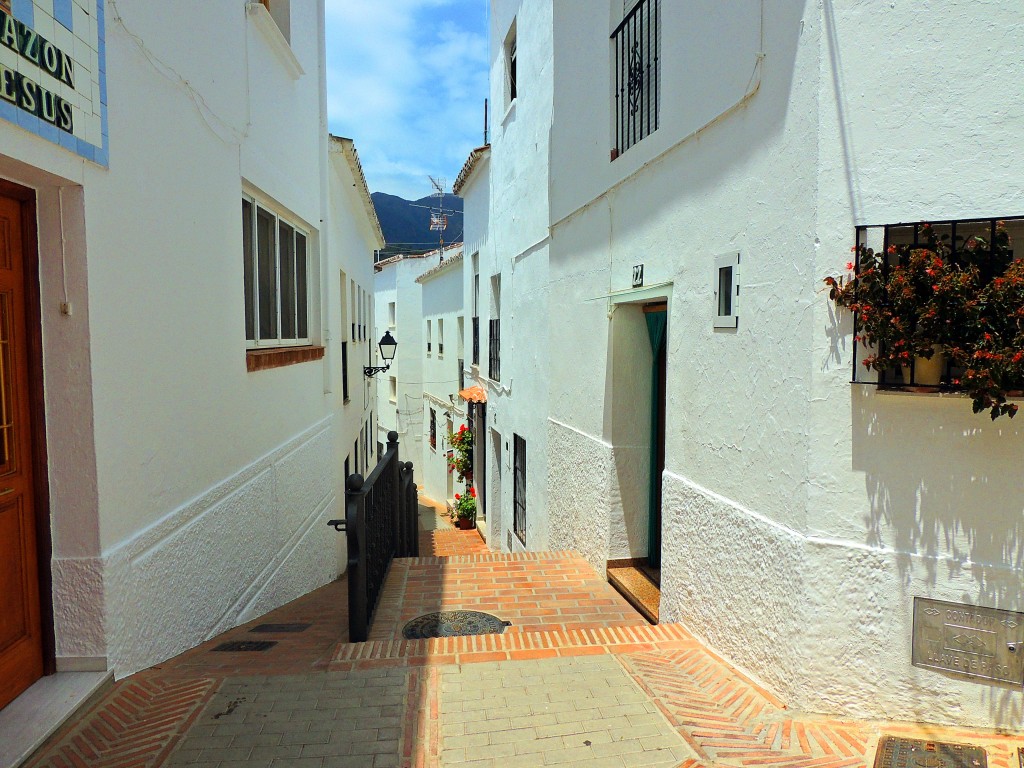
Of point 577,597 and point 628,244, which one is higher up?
point 628,244

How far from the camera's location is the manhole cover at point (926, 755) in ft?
9.59

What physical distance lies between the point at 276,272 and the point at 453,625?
3.48 meters

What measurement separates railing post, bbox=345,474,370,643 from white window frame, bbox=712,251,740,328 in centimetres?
240

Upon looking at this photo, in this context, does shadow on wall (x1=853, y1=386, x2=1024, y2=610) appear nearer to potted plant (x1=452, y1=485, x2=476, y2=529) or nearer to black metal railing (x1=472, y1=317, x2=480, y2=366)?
black metal railing (x1=472, y1=317, x2=480, y2=366)

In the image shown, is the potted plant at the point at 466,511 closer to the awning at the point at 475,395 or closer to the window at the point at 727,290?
the awning at the point at 475,395

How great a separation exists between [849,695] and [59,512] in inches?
144

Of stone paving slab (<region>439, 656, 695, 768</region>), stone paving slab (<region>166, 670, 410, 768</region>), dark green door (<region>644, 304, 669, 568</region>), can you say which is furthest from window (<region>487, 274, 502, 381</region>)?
stone paving slab (<region>166, 670, 410, 768</region>)

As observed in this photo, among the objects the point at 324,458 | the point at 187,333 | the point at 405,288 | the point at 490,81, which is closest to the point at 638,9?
the point at 187,333

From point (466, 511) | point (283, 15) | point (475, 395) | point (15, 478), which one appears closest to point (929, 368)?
point (15, 478)

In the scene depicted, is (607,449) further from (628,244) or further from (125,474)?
(125,474)

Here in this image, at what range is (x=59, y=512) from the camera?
309 centimetres

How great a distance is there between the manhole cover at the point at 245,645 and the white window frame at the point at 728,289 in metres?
3.36

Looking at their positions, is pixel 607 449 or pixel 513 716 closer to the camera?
pixel 513 716

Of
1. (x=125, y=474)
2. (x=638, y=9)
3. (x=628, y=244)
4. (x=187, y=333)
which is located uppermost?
(x=638, y=9)
